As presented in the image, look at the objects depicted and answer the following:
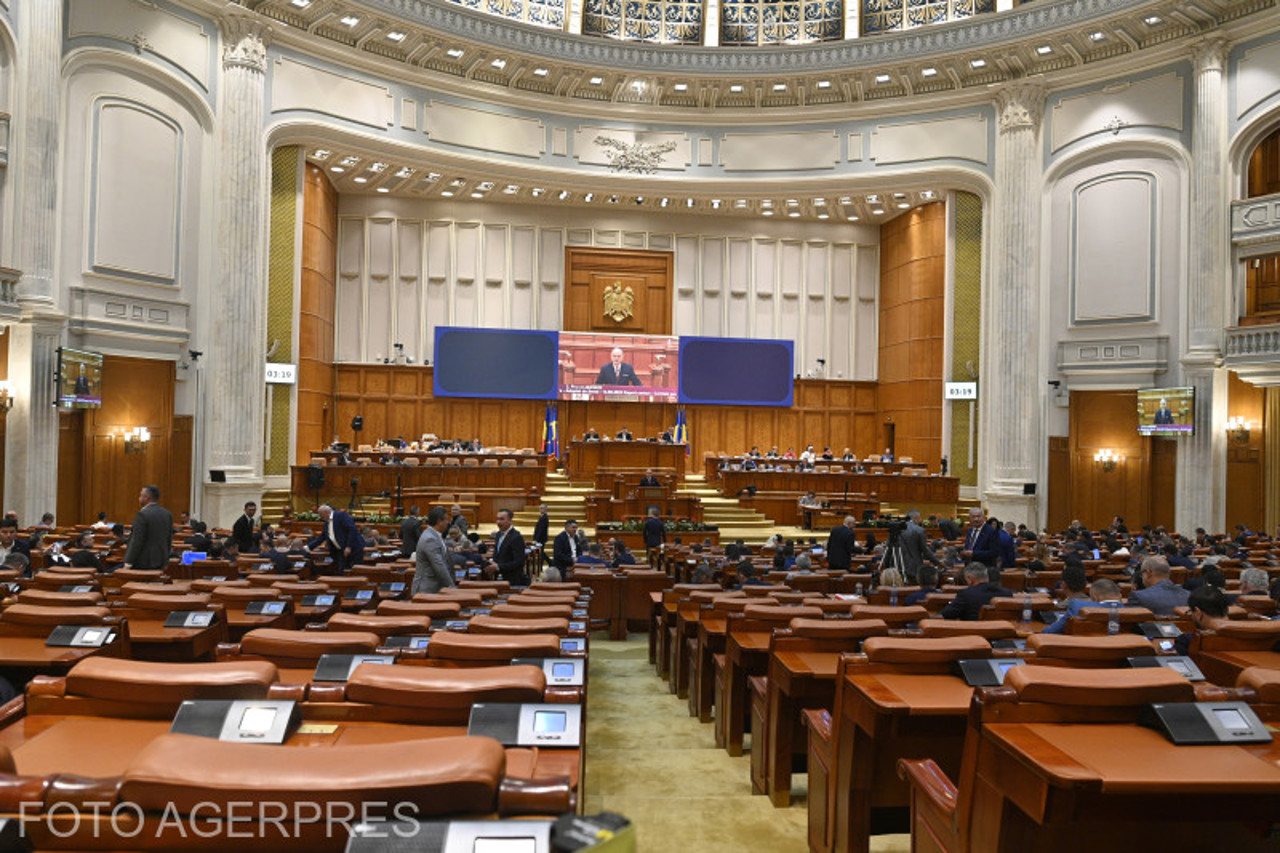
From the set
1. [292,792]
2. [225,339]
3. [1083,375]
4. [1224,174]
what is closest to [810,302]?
[1083,375]

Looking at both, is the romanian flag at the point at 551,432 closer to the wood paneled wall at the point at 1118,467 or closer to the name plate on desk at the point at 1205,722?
the wood paneled wall at the point at 1118,467

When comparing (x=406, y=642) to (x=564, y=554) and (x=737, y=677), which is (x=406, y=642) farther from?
(x=564, y=554)

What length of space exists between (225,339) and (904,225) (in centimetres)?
1604

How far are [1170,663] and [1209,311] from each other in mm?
15714

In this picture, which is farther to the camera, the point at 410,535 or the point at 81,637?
the point at 410,535

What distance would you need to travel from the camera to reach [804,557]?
837 centimetres

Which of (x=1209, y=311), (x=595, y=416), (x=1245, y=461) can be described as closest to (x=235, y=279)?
(x=595, y=416)

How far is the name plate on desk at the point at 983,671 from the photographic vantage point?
2818 millimetres

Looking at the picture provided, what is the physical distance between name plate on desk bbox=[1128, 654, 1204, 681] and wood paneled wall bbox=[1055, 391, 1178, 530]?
16.2 meters

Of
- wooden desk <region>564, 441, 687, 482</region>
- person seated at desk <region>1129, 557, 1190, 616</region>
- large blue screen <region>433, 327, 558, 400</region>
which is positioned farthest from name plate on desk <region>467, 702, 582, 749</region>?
large blue screen <region>433, 327, 558, 400</region>

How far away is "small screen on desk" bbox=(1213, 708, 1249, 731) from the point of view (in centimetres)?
202

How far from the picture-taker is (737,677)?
4.85 m

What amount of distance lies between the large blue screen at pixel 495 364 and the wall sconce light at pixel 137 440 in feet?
25.0

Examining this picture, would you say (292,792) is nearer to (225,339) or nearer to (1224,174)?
(225,339)
